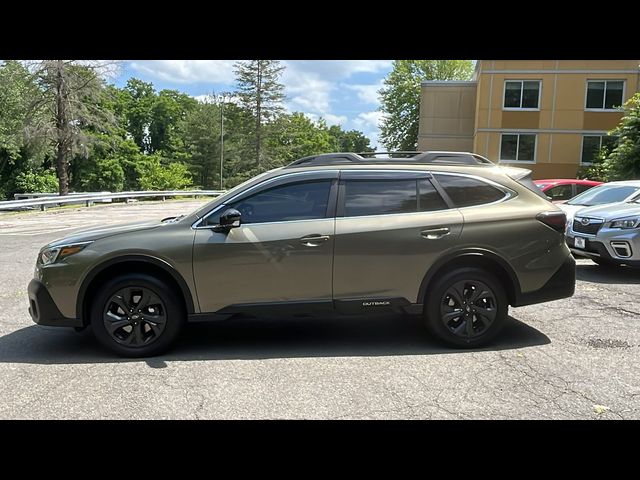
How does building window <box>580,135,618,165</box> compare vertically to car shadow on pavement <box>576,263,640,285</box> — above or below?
above

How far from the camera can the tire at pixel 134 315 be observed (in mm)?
4688

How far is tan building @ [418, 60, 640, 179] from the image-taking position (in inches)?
1203

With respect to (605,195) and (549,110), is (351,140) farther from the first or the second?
(605,195)

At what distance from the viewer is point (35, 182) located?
4772 centimetres

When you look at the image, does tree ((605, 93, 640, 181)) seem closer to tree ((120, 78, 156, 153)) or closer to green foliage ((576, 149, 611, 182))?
green foliage ((576, 149, 611, 182))

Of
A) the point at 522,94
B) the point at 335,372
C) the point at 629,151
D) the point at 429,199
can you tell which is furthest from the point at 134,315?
the point at 522,94

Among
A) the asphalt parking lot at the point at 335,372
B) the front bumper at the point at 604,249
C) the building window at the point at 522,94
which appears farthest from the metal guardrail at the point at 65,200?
the building window at the point at 522,94

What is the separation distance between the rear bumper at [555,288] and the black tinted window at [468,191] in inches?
36.6

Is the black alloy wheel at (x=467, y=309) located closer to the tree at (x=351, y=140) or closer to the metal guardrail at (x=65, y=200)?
the metal guardrail at (x=65, y=200)

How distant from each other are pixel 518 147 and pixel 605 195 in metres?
24.0

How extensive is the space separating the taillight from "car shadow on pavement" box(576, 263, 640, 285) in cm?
357

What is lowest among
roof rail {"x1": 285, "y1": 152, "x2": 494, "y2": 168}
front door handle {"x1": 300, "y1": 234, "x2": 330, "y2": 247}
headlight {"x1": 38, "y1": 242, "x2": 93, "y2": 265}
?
headlight {"x1": 38, "y1": 242, "x2": 93, "y2": 265}

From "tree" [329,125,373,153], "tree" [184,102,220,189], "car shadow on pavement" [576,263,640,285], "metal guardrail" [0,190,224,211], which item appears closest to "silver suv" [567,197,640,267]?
"car shadow on pavement" [576,263,640,285]
